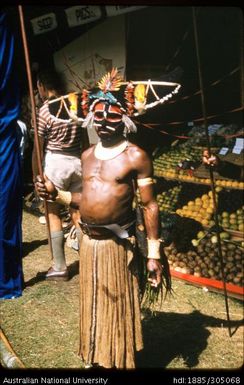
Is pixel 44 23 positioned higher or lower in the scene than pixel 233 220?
higher

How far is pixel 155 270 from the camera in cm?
369

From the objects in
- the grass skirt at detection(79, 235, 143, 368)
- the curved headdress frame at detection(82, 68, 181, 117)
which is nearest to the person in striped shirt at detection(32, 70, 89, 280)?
the curved headdress frame at detection(82, 68, 181, 117)

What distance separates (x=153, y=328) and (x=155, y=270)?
5.41 ft

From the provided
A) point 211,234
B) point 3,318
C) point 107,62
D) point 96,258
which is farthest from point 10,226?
point 107,62

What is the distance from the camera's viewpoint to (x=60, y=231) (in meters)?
6.18

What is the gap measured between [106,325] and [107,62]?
5249mm

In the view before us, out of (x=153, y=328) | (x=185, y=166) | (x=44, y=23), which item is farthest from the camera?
(x=44, y=23)

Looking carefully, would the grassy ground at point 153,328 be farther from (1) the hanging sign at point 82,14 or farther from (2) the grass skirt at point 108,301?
(1) the hanging sign at point 82,14

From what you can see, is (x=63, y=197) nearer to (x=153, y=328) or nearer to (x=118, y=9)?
(x=153, y=328)

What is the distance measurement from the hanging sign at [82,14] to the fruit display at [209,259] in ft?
12.7

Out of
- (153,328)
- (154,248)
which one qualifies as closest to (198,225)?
(153,328)

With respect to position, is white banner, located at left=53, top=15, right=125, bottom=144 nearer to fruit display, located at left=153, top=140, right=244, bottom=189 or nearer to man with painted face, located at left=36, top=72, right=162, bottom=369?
fruit display, located at left=153, top=140, right=244, bottom=189

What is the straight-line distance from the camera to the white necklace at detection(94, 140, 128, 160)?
363cm

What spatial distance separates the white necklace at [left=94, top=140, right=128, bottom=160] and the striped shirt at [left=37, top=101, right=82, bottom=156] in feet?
7.40
